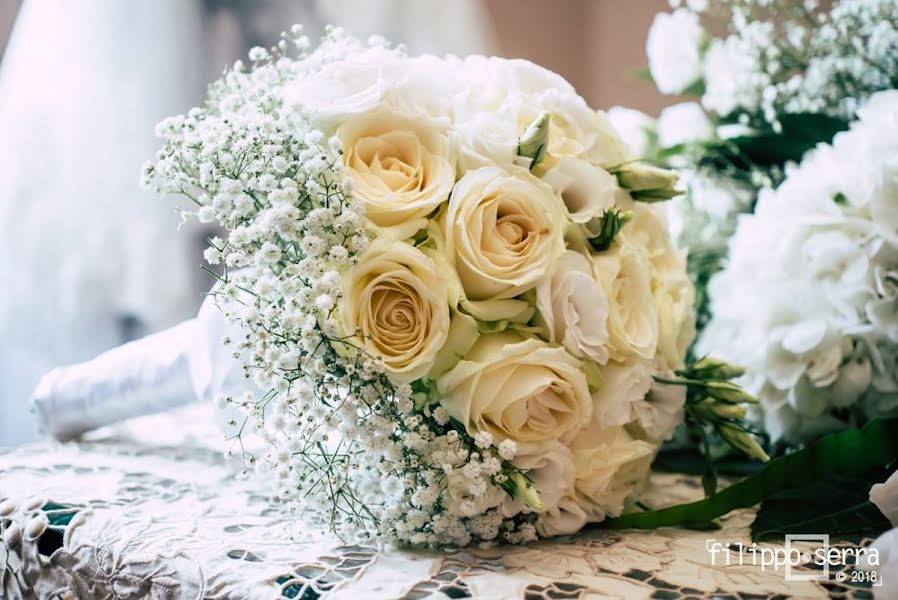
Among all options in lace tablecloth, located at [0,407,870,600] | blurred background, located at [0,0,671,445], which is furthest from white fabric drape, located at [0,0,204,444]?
lace tablecloth, located at [0,407,870,600]

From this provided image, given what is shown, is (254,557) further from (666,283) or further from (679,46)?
(679,46)

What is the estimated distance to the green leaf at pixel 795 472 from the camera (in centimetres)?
71

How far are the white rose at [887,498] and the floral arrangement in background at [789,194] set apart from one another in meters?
0.23

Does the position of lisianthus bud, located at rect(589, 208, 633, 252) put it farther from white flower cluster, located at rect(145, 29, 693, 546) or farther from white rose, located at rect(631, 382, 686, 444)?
white rose, located at rect(631, 382, 686, 444)

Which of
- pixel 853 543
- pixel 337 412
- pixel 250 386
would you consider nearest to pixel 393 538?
pixel 337 412

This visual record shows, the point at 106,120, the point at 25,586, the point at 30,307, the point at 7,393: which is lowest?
the point at 25,586

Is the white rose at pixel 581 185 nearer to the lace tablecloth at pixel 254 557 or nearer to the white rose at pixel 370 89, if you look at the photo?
the white rose at pixel 370 89

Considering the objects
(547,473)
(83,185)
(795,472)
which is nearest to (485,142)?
(547,473)

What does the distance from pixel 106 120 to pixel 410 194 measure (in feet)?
2.57

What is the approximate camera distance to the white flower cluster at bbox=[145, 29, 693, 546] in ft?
1.99

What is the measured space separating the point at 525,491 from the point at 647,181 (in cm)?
31

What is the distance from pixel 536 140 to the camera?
0.67 metres

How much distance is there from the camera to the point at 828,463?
734 mm

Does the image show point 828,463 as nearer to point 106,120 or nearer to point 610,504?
point 610,504
